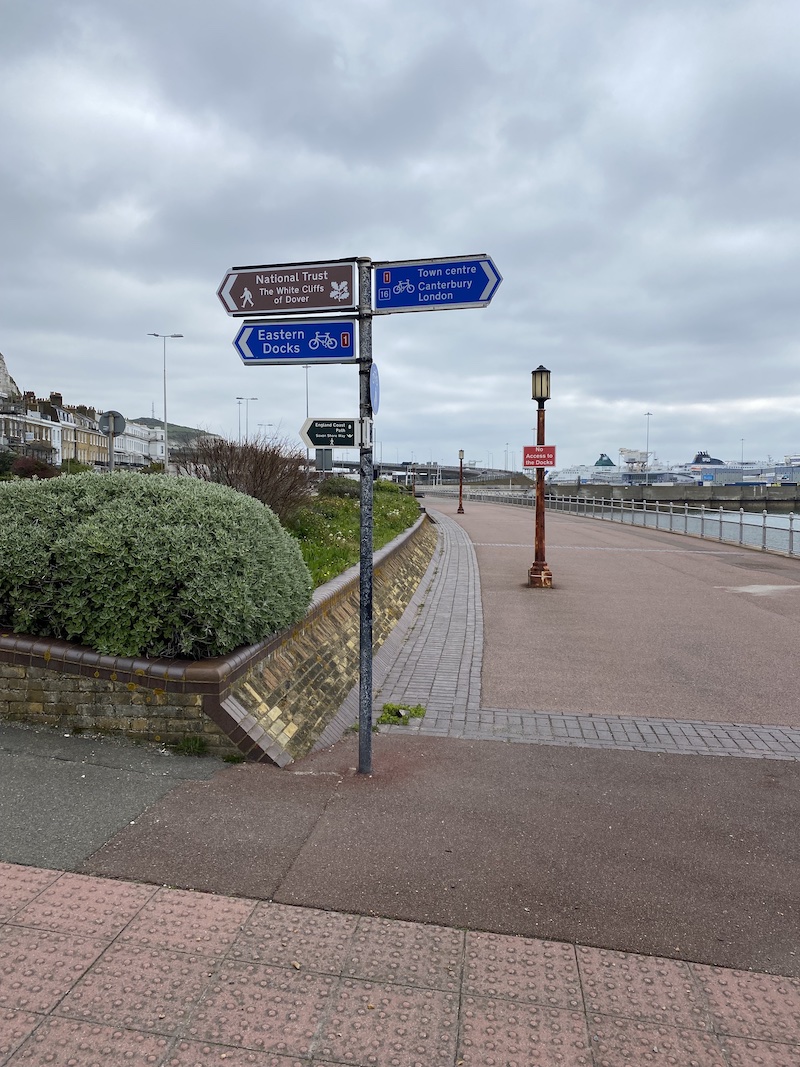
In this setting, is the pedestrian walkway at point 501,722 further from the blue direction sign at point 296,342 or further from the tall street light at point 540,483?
the tall street light at point 540,483

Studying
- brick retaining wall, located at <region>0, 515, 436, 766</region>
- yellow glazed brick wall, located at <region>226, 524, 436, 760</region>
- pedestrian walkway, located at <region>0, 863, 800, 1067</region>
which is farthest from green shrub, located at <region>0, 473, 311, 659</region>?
pedestrian walkway, located at <region>0, 863, 800, 1067</region>

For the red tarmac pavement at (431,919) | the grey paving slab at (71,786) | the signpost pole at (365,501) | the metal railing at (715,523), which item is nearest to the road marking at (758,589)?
the metal railing at (715,523)

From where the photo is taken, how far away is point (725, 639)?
8.95 metres

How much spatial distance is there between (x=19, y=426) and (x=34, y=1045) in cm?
10611

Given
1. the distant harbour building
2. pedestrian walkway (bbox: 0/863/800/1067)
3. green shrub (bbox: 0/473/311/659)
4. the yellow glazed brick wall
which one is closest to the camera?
pedestrian walkway (bbox: 0/863/800/1067)

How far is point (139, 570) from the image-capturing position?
15.6 feet

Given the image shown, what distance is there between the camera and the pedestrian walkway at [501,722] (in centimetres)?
533

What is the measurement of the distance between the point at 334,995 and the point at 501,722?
11.1 feet

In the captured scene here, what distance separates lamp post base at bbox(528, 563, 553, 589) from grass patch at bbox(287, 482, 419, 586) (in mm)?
2713

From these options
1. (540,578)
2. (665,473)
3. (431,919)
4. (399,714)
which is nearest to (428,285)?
(399,714)

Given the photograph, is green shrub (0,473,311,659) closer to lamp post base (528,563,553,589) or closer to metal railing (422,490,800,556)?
lamp post base (528,563,553,589)

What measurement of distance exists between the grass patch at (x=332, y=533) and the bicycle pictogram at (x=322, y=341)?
143 inches

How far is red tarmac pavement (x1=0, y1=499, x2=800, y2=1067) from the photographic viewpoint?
2.40 meters

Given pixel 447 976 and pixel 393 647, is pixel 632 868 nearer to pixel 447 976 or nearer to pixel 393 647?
pixel 447 976
